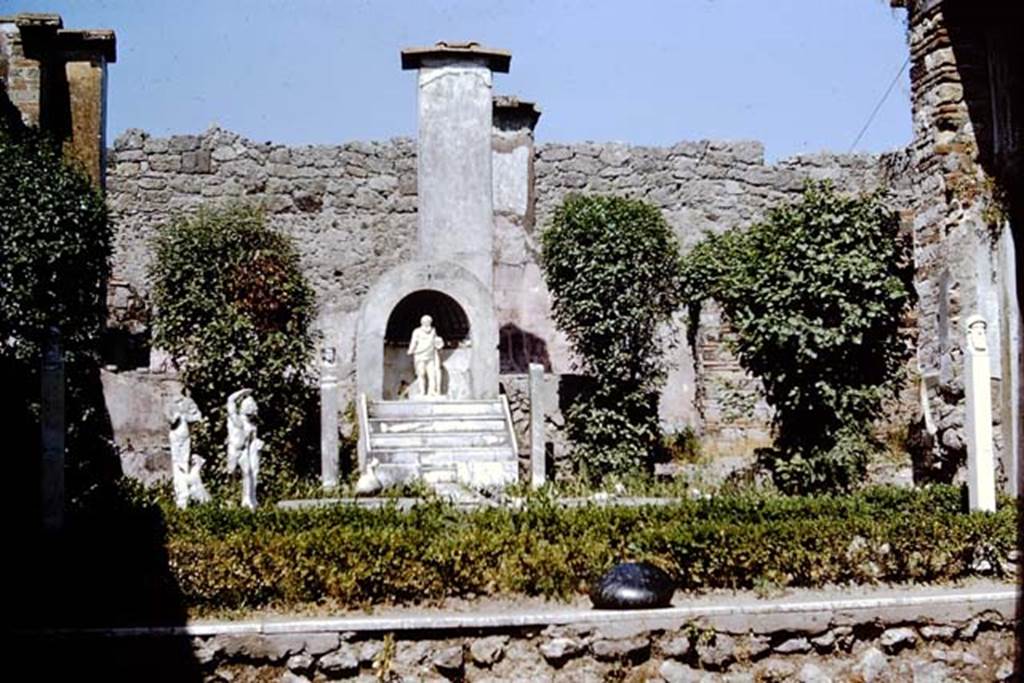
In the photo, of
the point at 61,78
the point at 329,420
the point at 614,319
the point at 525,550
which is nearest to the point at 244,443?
the point at 329,420

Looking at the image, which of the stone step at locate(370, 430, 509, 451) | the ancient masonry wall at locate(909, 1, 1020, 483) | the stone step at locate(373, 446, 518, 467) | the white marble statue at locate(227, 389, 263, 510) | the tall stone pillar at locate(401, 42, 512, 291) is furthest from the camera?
the tall stone pillar at locate(401, 42, 512, 291)

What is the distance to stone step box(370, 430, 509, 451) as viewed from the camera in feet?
45.6

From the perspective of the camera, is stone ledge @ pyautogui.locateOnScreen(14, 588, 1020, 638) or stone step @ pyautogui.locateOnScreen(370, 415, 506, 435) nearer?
stone ledge @ pyautogui.locateOnScreen(14, 588, 1020, 638)

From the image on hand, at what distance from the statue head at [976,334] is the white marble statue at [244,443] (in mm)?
5846

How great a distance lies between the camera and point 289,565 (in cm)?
828

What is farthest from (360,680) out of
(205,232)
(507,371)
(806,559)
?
(507,371)

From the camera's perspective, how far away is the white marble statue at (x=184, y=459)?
1079 cm

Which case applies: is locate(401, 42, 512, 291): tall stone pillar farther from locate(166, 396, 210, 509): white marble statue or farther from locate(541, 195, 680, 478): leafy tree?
locate(166, 396, 210, 509): white marble statue

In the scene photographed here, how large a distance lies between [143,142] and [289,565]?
13.2 m

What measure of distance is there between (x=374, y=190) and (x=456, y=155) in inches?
139

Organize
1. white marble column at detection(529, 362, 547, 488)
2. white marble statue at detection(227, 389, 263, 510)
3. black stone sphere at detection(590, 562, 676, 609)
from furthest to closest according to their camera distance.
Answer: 1. white marble column at detection(529, 362, 547, 488)
2. white marble statue at detection(227, 389, 263, 510)
3. black stone sphere at detection(590, 562, 676, 609)

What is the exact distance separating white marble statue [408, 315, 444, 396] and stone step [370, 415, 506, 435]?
33.0 inches

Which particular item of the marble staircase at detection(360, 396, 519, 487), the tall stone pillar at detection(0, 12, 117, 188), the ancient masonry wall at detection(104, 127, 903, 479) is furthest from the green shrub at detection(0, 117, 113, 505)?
the ancient masonry wall at detection(104, 127, 903, 479)

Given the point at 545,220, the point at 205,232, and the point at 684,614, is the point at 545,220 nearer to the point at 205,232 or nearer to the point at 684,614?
the point at 205,232
